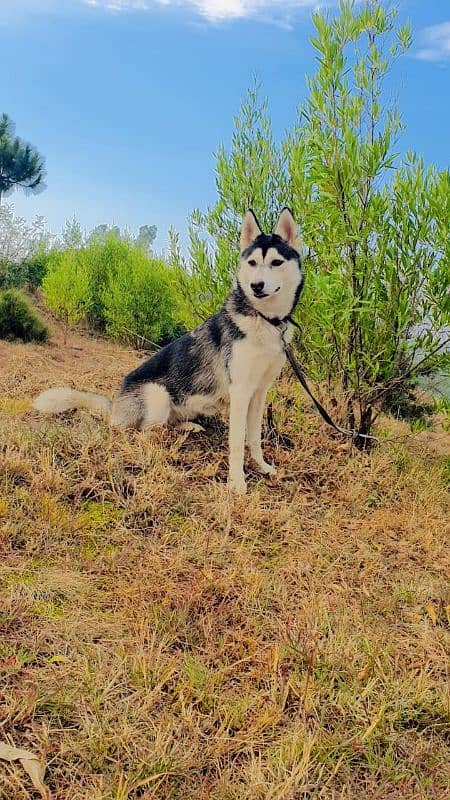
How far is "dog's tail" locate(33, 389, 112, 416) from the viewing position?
596 cm

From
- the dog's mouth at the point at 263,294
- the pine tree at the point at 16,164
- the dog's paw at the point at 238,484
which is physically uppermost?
the pine tree at the point at 16,164

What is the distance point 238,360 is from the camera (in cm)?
476

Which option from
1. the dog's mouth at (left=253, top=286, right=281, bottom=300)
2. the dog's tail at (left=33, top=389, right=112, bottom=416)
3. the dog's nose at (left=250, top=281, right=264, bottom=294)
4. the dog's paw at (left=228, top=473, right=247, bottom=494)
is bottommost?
the dog's paw at (left=228, top=473, right=247, bottom=494)

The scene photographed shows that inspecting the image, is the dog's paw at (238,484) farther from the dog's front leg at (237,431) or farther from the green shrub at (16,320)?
the green shrub at (16,320)

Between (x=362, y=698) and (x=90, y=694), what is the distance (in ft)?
4.19

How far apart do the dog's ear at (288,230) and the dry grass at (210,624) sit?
6.54 ft

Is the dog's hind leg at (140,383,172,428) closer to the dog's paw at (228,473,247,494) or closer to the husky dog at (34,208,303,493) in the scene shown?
the husky dog at (34,208,303,493)

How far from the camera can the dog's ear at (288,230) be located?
4582 mm

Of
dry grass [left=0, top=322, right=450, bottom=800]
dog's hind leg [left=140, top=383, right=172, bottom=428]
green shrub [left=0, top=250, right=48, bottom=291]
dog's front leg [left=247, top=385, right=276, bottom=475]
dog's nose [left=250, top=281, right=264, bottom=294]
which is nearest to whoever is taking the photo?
dry grass [left=0, top=322, right=450, bottom=800]

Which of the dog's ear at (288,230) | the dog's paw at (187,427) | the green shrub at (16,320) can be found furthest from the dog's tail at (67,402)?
the green shrub at (16,320)

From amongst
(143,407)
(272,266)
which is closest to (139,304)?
(143,407)

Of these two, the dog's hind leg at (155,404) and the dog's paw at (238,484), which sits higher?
the dog's hind leg at (155,404)

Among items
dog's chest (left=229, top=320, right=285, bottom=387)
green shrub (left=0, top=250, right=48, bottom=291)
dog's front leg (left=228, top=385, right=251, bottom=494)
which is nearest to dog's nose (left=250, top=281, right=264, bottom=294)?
dog's chest (left=229, top=320, right=285, bottom=387)

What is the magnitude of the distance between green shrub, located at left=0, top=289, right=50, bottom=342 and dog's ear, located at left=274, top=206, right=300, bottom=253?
10.2 metres
